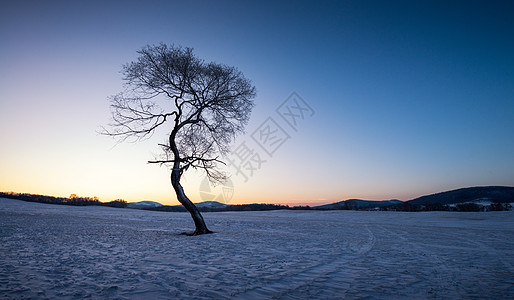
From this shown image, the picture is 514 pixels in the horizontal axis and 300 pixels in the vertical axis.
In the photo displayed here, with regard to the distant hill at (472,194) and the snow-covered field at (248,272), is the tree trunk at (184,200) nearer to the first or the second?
the snow-covered field at (248,272)

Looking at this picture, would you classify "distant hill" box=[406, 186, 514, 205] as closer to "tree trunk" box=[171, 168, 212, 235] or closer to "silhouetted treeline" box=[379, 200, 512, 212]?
"silhouetted treeline" box=[379, 200, 512, 212]

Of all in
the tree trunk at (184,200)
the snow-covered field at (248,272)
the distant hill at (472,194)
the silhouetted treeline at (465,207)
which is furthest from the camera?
the distant hill at (472,194)

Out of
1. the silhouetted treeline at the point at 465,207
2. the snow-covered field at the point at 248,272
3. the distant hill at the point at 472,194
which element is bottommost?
the snow-covered field at the point at 248,272

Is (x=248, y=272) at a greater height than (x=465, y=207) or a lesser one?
lesser

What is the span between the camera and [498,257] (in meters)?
7.43

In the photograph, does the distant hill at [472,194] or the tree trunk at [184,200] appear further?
the distant hill at [472,194]

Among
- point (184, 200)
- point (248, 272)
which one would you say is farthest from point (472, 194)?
point (248, 272)

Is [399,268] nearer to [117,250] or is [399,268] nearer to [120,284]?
[120,284]

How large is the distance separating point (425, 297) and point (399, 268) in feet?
6.35

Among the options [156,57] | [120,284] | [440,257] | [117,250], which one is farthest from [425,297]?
[156,57]

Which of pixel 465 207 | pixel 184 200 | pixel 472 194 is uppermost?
pixel 472 194

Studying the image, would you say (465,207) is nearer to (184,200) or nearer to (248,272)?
(184,200)

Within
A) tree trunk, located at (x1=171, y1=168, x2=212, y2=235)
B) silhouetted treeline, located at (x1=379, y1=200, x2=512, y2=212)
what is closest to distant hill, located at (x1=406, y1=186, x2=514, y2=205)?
silhouetted treeline, located at (x1=379, y1=200, x2=512, y2=212)

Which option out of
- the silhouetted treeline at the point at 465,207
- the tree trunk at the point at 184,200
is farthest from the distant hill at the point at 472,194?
the tree trunk at the point at 184,200
